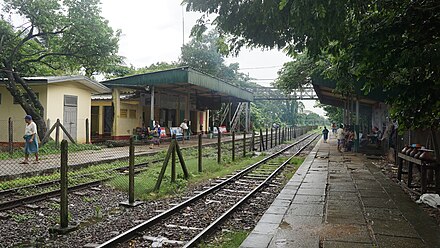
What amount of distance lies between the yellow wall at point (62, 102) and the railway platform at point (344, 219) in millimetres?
13050

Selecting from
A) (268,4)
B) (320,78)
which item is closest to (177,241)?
(268,4)

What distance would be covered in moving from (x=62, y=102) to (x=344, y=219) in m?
15.9

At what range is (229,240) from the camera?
497 centimetres

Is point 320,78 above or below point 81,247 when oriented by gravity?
above

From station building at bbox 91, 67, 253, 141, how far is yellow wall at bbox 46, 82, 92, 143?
2392 millimetres

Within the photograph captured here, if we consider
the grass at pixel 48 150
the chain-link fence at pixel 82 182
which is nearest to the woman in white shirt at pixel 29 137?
the chain-link fence at pixel 82 182

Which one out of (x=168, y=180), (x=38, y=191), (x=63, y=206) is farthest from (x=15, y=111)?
(x=63, y=206)

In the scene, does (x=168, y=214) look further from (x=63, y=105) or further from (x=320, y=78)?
(x=63, y=105)

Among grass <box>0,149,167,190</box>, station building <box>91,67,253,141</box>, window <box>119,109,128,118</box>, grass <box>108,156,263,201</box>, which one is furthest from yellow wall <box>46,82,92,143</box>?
grass <box>108,156,263,201</box>

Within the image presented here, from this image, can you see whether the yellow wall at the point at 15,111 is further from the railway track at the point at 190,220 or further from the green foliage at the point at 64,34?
the railway track at the point at 190,220

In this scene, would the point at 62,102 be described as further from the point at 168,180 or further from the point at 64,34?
the point at 168,180

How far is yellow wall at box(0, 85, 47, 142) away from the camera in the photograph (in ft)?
54.3

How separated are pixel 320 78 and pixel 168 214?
1275 centimetres

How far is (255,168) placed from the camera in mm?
12461
